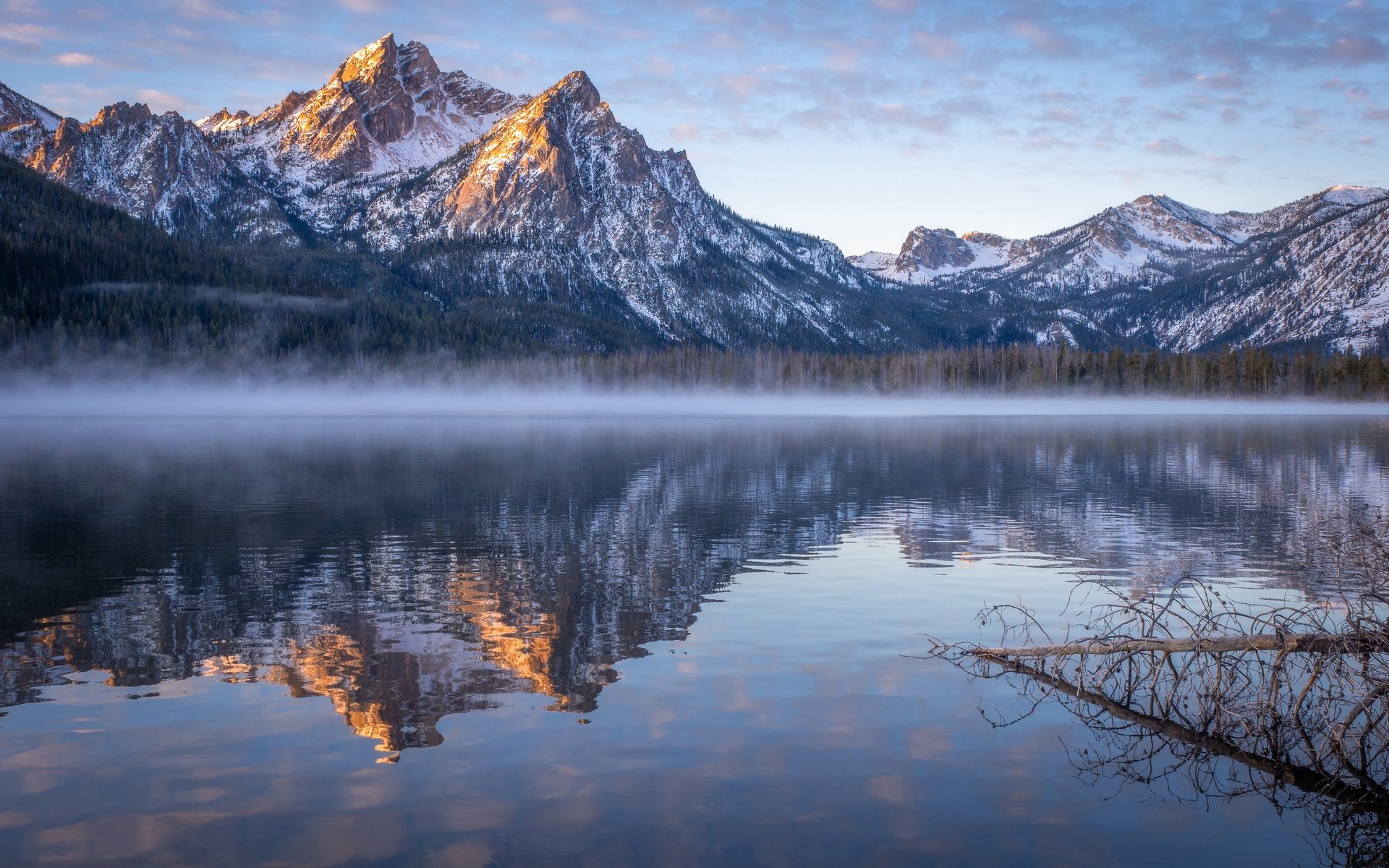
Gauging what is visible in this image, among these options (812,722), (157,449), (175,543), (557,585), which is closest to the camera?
(812,722)

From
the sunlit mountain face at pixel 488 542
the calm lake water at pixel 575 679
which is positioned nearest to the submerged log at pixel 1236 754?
the calm lake water at pixel 575 679

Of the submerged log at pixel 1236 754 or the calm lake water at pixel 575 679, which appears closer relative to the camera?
the calm lake water at pixel 575 679

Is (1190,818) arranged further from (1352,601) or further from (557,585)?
(557,585)

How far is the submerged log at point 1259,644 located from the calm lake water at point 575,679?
52.6 inches

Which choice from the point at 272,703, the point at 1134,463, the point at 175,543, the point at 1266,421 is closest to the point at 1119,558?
the point at 272,703

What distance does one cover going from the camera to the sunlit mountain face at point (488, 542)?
61.0 ft

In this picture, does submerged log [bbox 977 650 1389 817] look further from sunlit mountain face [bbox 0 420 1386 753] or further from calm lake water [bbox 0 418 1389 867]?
sunlit mountain face [bbox 0 420 1386 753]

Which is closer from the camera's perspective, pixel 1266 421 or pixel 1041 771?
pixel 1041 771

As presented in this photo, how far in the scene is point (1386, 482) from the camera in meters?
52.2

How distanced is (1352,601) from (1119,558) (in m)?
7.47

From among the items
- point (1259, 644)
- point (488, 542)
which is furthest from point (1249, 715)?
point (488, 542)

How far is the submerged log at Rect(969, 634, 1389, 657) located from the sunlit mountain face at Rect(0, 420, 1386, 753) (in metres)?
7.99

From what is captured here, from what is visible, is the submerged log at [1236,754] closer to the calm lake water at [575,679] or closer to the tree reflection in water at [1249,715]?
the tree reflection in water at [1249,715]

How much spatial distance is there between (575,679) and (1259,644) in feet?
34.5
